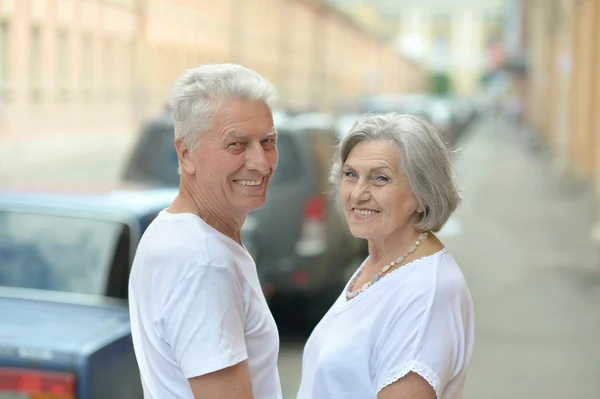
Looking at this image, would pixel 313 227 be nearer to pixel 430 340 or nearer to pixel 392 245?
pixel 392 245

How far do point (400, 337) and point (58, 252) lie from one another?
3070 millimetres

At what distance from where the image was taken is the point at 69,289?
4.78m

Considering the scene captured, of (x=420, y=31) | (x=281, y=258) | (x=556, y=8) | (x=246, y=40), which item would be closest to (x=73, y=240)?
(x=281, y=258)

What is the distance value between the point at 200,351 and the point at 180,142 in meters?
0.48

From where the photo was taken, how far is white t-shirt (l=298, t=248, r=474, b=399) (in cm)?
225

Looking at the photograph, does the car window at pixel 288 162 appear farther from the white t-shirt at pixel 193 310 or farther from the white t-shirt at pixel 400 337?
the white t-shirt at pixel 193 310

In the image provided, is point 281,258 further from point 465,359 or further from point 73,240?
point 465,359

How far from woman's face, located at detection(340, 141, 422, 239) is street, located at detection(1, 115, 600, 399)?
191mm

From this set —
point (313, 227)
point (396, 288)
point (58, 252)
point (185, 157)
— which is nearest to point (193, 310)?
point (185, 157)

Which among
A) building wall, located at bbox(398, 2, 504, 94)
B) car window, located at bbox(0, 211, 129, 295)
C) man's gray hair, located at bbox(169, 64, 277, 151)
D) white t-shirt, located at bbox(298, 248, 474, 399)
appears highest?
building wall, located at bbox(398, 2, 504, 94)

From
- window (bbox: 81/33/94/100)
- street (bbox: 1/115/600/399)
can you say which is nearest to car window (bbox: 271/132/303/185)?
→ street (bbox: 1/115/600/399)

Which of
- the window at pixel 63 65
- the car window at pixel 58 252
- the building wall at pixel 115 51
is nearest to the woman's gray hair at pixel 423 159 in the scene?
the car window at pixel 58 252

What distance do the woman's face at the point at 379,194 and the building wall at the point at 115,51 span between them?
31.6 metres

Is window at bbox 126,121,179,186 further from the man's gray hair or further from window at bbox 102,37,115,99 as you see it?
window at bbox 102,37,115,99
